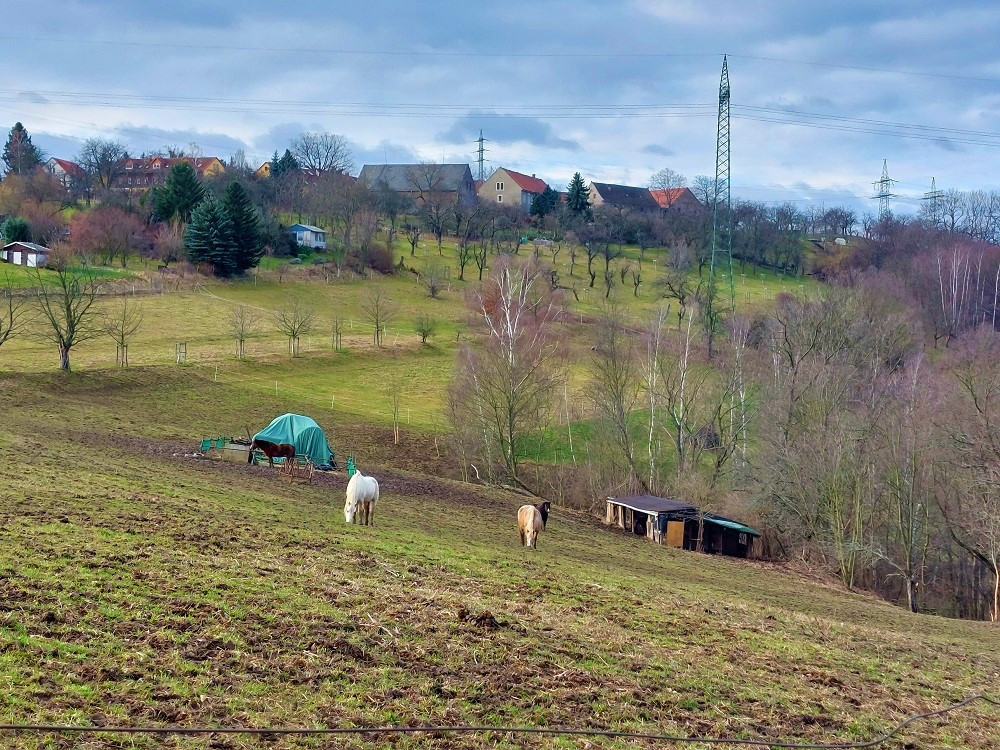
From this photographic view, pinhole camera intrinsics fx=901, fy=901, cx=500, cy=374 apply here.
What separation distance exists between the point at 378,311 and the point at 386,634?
61.2m

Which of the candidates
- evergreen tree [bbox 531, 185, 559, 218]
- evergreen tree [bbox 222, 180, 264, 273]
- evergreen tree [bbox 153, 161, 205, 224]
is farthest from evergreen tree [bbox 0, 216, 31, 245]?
evergreen tree [bbox 531, 185, 559, 218]

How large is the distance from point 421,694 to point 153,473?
15985mm

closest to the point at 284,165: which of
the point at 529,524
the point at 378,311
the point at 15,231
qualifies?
the point at 15,231

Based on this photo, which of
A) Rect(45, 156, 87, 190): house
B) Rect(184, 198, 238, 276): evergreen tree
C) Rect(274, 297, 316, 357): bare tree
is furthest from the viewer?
Rect(45, 156, 87, 190): house

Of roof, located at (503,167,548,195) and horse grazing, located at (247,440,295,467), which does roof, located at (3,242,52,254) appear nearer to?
horse grazing, located at (247,440,295,467)

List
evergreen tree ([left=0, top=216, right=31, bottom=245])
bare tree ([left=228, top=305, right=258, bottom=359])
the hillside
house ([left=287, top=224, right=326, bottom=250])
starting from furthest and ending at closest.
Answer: house ([left=287, top=224, right=326, bottom=250])
evergreen tree ([left=0, top=216, right=31, bottom=245])
bare tree ([left=228, top=305, right=258, bottom=359])
the hillside

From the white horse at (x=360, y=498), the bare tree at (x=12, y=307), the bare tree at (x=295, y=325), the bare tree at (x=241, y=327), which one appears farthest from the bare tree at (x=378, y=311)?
the white horse at (x=360, y=498)

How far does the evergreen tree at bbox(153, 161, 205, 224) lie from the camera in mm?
93125

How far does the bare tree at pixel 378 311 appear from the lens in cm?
6961

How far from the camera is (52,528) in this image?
14.2 metres

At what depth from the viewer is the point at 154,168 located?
155625 millimetres

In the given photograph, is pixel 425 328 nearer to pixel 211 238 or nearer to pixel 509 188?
pixel 211 238

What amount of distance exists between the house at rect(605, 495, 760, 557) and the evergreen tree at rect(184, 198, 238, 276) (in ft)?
178

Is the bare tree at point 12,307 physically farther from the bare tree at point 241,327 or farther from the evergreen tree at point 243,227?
the evergreen tree at point 243,227
